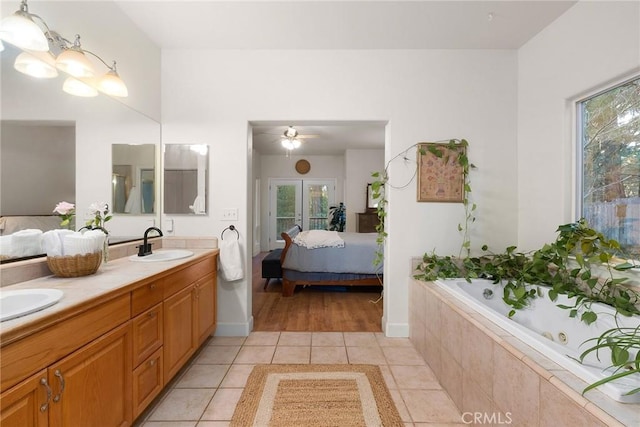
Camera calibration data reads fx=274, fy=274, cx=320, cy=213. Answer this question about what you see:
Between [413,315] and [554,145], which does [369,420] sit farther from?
[554,145]

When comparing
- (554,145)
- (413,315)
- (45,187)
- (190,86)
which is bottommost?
(413,315)

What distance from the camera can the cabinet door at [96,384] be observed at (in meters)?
0.97

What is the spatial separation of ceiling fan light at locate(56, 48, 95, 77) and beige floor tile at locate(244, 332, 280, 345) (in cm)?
223

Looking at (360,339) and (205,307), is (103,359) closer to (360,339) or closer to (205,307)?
(205,307)

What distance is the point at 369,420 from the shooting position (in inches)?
59.4

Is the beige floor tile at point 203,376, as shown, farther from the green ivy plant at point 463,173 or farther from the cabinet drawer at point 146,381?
the green ivy plant at point 463,173

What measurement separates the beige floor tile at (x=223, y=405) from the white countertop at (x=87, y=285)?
33.5 inches

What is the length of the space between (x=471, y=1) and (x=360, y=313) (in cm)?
291

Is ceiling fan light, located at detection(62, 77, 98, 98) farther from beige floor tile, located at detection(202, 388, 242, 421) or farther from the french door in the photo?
the french door

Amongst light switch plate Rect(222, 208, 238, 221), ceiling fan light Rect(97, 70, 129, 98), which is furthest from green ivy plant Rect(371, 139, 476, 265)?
ceiling fan light Rect(97, 70, 129, 98)

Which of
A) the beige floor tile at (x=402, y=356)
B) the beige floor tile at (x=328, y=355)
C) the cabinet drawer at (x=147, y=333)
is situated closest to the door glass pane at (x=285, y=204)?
the beige floor tile at (x=328, y=355)

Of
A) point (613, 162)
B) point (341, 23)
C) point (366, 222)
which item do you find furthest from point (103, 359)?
point (366, 222)

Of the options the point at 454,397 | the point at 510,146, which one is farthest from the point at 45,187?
the point at 510,146

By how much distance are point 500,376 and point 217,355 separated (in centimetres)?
193
